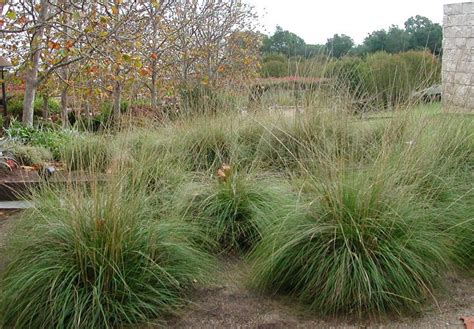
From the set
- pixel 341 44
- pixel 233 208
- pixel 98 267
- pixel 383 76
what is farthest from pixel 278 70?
pixel 98 267

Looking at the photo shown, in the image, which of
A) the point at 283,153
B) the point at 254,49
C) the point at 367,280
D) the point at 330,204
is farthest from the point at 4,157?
the point at 254,49

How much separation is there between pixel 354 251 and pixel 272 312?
525mm

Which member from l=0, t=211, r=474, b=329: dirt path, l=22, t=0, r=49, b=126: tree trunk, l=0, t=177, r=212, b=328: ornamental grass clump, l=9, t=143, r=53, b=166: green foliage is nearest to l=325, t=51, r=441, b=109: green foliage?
l=0, t=211, r=474, b=329: dirt path

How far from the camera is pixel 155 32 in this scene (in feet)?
32.5

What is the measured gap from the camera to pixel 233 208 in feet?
11.8

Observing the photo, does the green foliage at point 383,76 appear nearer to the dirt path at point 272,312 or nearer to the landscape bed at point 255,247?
the landscape bed at point 255,247

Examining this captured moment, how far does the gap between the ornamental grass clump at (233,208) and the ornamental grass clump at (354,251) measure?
0.41 m

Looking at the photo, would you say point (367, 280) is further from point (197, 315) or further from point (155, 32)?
point (155, 32)

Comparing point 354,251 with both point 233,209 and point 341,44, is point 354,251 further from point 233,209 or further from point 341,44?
point 341,44

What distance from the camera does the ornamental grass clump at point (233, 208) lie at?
11.4 ft

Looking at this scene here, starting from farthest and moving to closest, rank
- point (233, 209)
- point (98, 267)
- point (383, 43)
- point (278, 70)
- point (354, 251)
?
1. point (383, 43)
2. point (278, 70)
3. point (233, 209)
4. point (354, 251)
5. point (98, 267)

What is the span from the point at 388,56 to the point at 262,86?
167cm

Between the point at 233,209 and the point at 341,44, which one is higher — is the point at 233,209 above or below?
below

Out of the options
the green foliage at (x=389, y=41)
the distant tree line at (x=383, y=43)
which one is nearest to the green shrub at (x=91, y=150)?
the distant tree line at (x=383, y=43)
